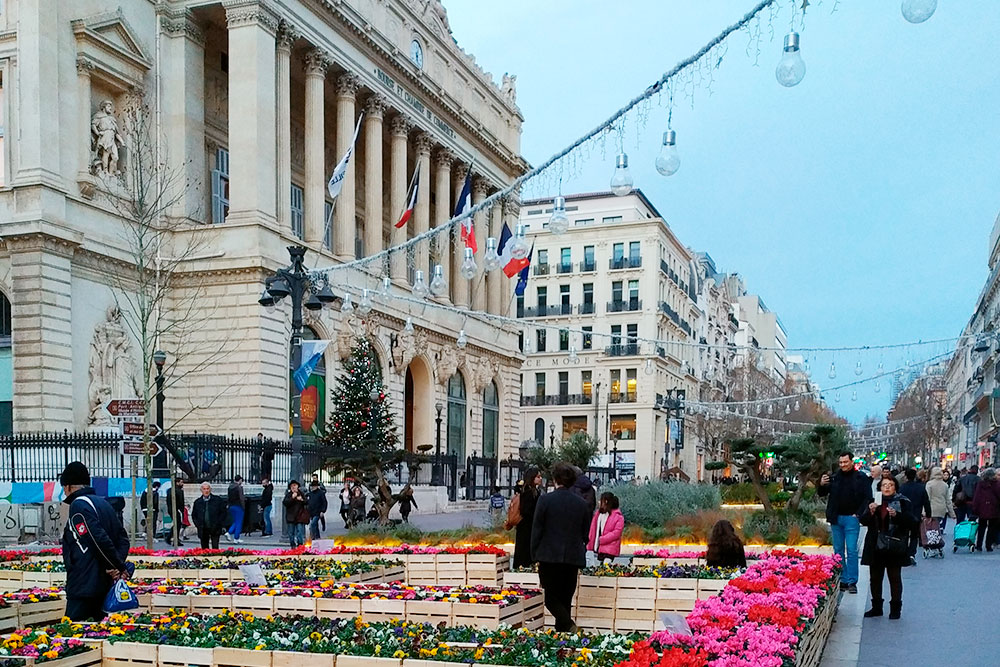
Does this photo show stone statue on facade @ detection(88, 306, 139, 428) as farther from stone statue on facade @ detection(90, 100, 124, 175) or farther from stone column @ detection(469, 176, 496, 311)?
stone column @ detection(469, 176, 496, 311)

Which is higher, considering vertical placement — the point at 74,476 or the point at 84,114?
the point at 84,114

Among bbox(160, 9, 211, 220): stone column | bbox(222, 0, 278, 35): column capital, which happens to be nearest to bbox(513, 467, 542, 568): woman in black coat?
bbox(160, 9, 211, 220): stone column

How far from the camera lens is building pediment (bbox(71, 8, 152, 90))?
97.2ft

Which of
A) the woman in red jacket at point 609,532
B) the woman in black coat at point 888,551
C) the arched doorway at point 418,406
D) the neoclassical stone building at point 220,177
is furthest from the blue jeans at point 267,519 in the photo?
the arched doorway at point 418,406

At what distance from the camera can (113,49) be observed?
30.7m

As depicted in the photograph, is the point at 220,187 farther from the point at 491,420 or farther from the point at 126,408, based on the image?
the point at 491,420

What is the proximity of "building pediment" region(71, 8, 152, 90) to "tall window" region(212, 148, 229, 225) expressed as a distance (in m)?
4.59

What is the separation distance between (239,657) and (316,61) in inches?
1338

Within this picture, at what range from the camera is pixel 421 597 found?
884 cm

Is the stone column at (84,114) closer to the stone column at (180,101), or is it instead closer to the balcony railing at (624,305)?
the stone column at (180,101)

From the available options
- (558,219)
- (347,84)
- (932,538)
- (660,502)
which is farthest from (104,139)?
(932,538)

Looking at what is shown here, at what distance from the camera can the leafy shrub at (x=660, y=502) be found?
20484 mm

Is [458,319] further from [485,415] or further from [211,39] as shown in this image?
[211,39]

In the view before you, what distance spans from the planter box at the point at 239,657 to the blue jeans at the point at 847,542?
8316mm
